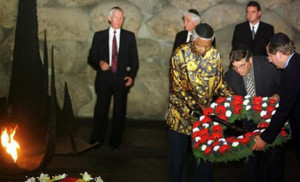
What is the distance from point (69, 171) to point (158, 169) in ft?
3.98

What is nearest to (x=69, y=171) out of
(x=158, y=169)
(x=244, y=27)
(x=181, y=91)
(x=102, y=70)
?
(x=158, y=169)

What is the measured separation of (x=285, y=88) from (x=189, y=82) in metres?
0.96

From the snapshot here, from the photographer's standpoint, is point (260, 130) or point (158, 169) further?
point (158, 169)

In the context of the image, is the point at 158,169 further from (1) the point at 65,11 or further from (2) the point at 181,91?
(1) the point at 65,11

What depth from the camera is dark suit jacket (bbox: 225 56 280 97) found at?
5.09 metres

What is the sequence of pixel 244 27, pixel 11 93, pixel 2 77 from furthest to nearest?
pixel 2 77 < pixel 244 27 < pixel 11 93

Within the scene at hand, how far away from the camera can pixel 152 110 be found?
8.61 m

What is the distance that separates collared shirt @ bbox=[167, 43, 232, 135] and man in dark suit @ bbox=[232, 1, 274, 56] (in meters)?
2.97

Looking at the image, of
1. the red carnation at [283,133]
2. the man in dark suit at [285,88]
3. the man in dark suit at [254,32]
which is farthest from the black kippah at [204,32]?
the man in dark suit at [254,32]

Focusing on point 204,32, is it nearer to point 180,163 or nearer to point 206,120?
point 206,120

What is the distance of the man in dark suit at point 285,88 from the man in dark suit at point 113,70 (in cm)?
287

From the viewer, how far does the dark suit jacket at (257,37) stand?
7715 millimetres

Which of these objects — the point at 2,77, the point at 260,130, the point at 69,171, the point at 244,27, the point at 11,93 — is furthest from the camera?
the point at 2,77

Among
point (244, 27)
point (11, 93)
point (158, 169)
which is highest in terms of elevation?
point (244, 27)
